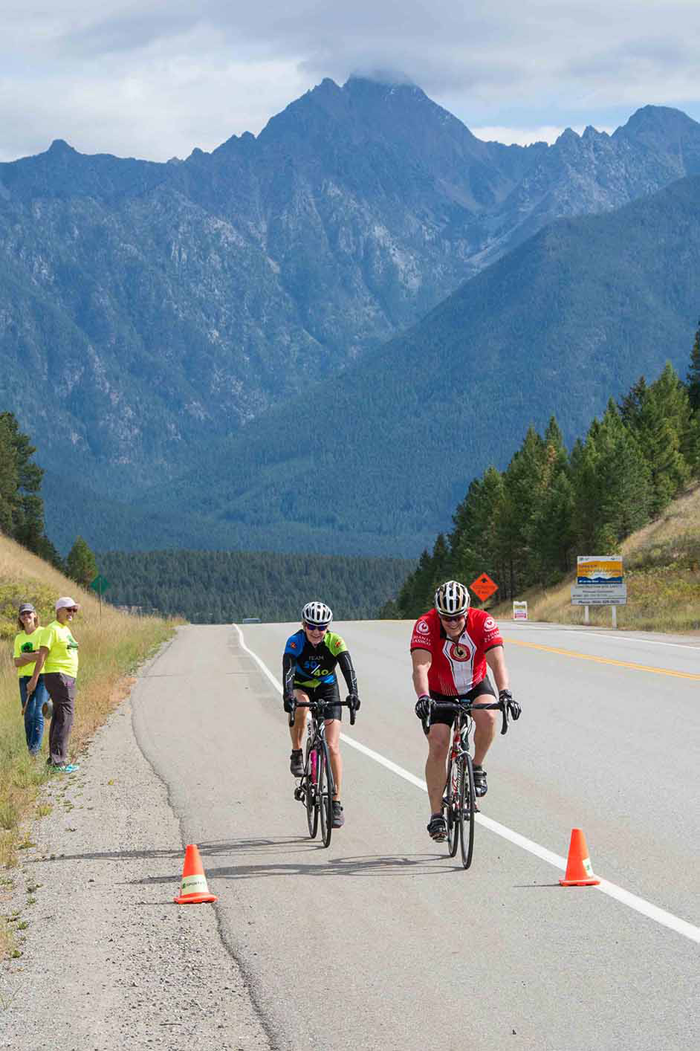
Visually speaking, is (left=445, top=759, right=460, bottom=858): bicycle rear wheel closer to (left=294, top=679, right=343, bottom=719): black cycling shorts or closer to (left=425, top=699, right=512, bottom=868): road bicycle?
(left=425, top=699, right=512, bottom=868): road bicycle

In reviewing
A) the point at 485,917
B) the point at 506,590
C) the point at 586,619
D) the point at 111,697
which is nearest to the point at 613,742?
the point at 485,917

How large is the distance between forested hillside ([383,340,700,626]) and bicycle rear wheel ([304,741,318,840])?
191ft

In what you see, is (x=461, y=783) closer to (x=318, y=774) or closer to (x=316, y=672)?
(x=318, y=774)

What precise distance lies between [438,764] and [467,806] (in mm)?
356

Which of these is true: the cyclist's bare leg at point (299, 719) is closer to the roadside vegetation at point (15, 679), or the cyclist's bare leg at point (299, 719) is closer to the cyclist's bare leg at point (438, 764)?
the cyclist's bare leg at point (438, 764)

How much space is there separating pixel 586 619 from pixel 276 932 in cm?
4163

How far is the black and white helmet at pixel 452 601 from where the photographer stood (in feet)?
29.7

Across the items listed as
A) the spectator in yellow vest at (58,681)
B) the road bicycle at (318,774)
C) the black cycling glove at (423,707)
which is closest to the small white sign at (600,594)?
the spectator in yellow vest at (58,681)

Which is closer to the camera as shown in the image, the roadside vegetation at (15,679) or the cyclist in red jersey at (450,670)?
the cyclist in red jersey at (450,670)

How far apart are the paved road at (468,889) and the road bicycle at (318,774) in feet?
0.62

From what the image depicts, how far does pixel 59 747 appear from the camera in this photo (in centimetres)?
1451

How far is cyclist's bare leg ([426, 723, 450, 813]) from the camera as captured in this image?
30.5ft

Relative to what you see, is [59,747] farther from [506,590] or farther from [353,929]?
[506,590]

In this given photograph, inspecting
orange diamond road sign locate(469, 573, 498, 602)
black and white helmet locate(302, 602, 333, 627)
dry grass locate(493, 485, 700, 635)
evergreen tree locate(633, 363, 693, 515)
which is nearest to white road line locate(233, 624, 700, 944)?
black and white helmet locate(302, 602, 333, 627)
